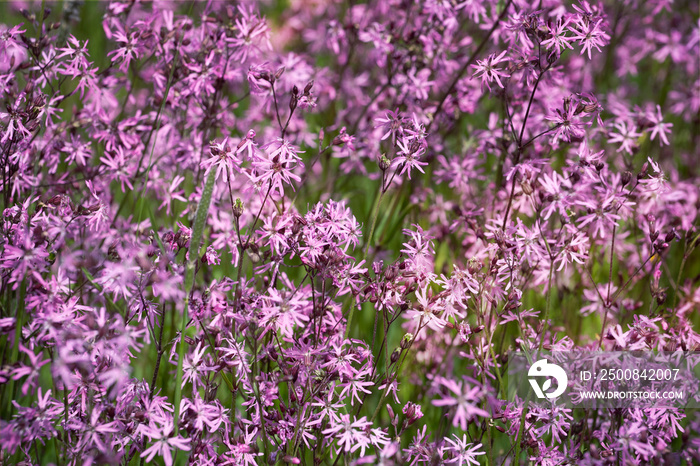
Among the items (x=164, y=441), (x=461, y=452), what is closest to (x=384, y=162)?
(x=461, y=452)

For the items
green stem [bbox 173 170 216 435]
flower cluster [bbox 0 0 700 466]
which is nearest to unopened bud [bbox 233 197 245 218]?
flower cluster [bbox 0 0 700 466]

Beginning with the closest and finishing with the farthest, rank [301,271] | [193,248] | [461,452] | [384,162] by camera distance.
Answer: [193,248] < [461,452] < [384,162] < [301,271]

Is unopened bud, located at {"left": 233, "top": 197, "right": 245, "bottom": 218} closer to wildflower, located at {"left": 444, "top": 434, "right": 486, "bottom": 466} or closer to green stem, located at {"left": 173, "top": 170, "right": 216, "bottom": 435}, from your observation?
green stem, located at {"left": 173, "top": 170, "right": 216, "bottom": 435}

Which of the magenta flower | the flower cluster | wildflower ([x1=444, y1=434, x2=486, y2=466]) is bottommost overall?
the magenta flower

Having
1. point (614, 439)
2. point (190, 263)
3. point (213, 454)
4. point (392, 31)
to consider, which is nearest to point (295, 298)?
point (190, 263)

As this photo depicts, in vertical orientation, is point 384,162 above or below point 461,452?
above

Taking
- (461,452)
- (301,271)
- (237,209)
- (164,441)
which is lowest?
(164,441)

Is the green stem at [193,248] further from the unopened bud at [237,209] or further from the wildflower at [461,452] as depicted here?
the wildflower at [461,452]

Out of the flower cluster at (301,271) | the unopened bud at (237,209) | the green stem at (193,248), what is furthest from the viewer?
the unopened bud at (237,209)

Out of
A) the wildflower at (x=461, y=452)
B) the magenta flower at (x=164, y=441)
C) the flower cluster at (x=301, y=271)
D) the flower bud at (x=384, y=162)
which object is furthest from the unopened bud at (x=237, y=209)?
the wildflower at (x=461, y=452)

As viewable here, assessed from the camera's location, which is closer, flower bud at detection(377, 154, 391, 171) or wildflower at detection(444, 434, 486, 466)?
wildflower at detection(444, 434, 486, 466)

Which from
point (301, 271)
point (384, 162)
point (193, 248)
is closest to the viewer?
point (193, 248)

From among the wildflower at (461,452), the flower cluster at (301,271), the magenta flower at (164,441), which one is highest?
the flower cluster at (301,271)

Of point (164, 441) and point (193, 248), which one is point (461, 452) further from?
point (193, 248)
